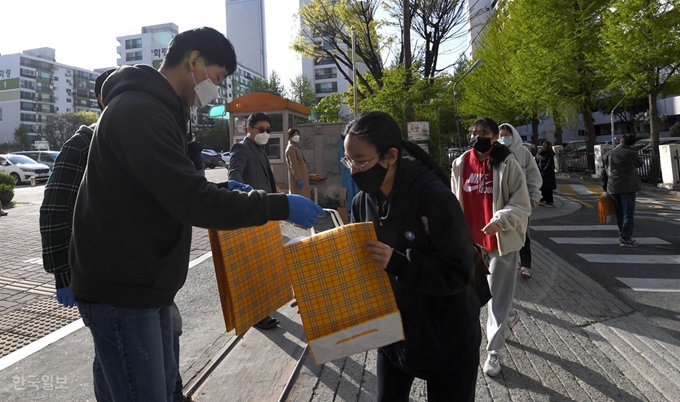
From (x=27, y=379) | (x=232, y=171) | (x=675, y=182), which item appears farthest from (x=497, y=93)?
(x=27, y=379)

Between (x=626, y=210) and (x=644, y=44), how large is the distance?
13083mm

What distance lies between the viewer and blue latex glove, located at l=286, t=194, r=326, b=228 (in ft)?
5.96

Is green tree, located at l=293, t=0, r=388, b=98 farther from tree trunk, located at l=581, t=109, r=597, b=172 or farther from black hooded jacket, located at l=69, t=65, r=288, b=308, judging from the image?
black hooded jacket, located at l=69, t=65, r=288, b=308

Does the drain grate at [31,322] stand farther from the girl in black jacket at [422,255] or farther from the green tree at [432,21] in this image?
the green tree at [432,21]

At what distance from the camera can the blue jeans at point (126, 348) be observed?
1.69 m

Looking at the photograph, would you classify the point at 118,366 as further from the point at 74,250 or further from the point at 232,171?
the point at 232,171

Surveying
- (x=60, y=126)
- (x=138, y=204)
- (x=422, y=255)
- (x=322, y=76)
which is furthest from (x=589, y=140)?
(x=60, y=126)

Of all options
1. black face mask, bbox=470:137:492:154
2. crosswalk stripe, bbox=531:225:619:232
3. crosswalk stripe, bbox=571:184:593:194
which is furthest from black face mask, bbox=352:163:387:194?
crosswalk stripe, bbox=571:184:593:194

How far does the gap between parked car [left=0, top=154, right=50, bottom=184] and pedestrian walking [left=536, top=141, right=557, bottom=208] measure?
2524cm

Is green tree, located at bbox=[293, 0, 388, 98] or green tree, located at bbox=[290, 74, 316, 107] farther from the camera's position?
green tree, located at bbox=[290, 74, 316, 107]

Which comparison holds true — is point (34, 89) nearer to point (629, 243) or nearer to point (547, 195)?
point (547, 195)

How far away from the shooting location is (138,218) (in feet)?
5.42

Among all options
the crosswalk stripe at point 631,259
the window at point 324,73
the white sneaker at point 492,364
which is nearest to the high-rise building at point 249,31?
the window at point 324,73

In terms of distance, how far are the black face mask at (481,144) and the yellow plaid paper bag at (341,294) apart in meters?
2.30
